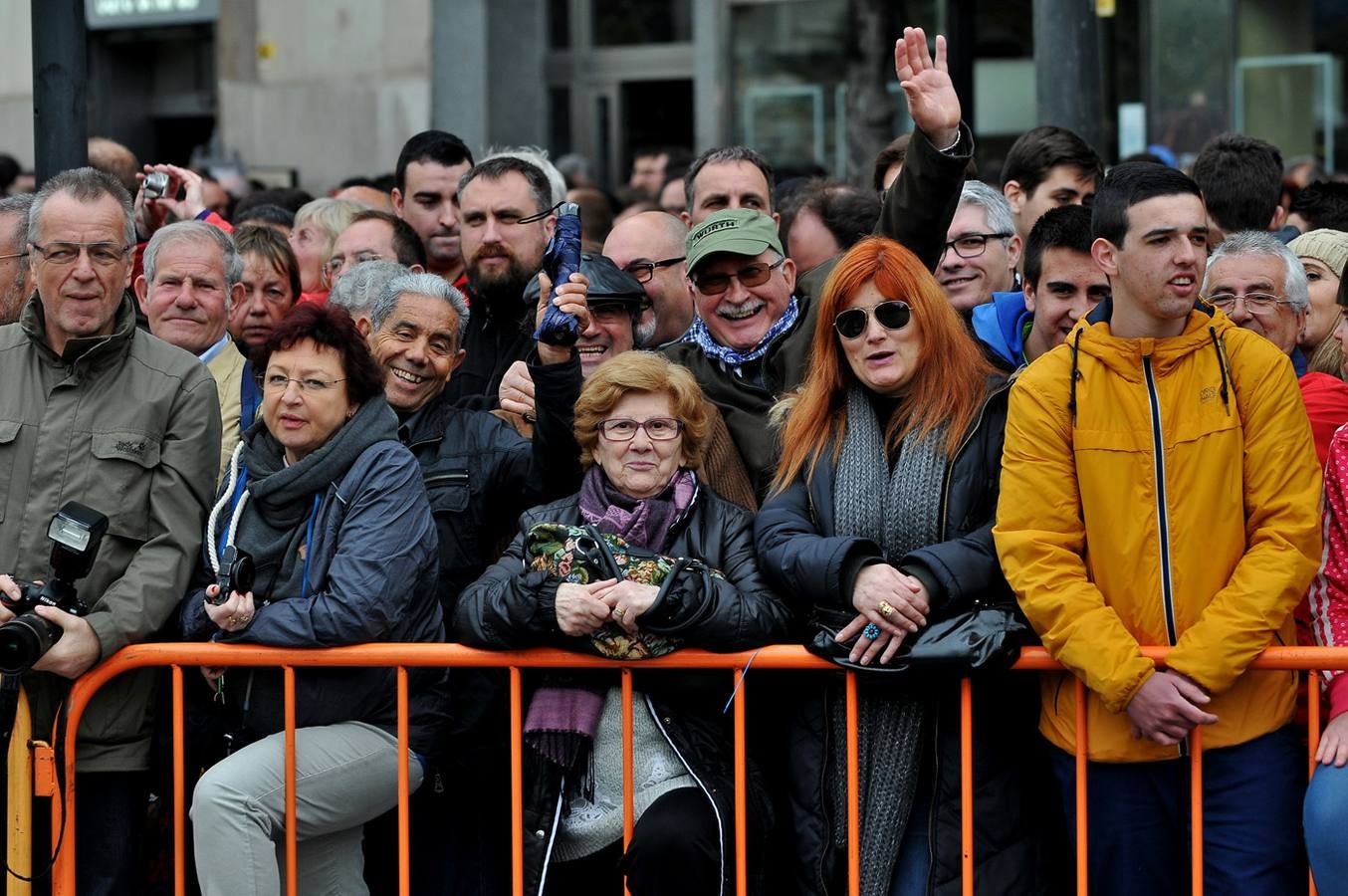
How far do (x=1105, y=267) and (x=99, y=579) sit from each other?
9.02 ft

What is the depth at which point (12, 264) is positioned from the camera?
5.82 metres

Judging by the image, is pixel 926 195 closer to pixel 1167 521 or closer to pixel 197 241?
pixel 1167 521

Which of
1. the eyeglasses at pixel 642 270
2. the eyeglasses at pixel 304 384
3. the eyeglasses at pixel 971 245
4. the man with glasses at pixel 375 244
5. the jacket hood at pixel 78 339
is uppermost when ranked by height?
the man with glasses at pixel 375 244

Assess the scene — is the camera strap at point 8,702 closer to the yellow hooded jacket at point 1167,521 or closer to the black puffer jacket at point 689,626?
the black puffer jacket at point 689,626

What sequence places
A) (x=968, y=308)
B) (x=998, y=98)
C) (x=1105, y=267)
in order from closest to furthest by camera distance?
(x=1105, y=267)
(x=968, y=308)
(x=998, y=98)

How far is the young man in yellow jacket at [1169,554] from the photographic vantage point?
409 cm

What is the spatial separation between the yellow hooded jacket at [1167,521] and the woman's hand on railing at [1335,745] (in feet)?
0.41

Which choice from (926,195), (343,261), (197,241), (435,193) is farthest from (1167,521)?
(435,193)

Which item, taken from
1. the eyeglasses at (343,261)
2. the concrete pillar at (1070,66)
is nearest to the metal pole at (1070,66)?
the concrete pillar at (1070,66)

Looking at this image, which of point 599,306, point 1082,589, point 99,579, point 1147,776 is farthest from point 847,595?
point 99,579

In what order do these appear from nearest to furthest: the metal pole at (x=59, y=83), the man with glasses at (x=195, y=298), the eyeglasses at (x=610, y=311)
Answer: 1. the metal pole at (x=59, y=83)
2. the eyeglasses at (x=610, y=311)
3. the man with glasses at (x=195, y=298)

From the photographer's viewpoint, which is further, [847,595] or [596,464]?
[596,464]

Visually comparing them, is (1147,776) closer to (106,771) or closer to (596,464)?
(596,464)

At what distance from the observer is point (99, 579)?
15.4ft
